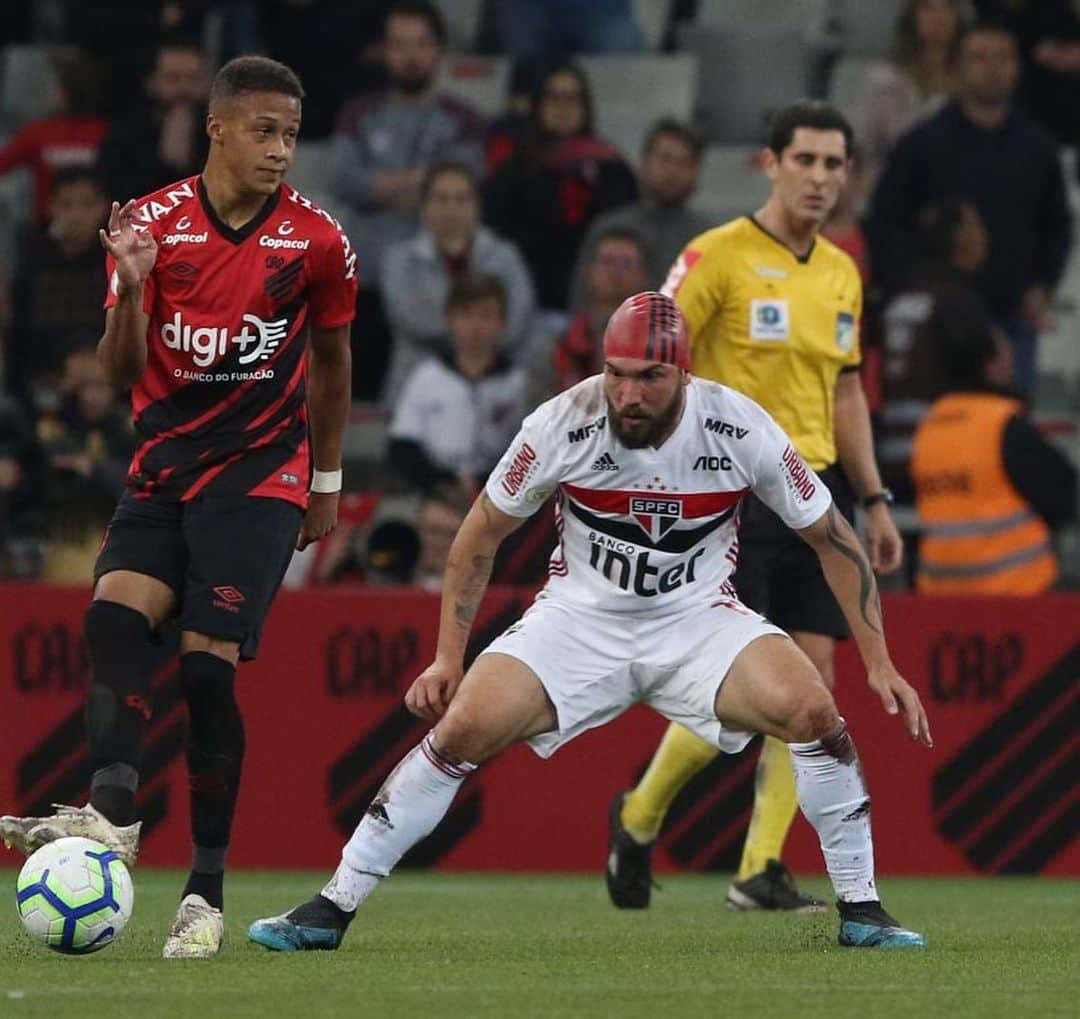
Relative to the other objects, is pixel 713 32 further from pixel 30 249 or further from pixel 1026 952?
pixel 1026 952

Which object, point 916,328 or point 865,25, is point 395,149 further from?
point 865,25

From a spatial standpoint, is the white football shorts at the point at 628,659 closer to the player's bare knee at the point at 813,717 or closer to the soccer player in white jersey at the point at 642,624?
the soccer player in white jersey at the point at 642,624

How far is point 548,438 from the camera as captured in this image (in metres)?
7.34

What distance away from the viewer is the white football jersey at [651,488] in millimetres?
7359

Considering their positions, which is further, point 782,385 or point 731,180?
point 731,180

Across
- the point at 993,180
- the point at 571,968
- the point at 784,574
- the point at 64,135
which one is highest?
the point at 993,180

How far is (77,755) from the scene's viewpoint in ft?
37.0

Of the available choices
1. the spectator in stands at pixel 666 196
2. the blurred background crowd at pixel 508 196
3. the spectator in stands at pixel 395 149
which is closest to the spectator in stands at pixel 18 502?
the blurred background crowd at pixel 508 196

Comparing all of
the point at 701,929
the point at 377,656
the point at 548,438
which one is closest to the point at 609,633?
the point at 548,438

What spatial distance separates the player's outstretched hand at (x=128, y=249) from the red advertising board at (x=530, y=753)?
4.46 m

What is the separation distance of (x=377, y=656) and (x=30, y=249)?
3972mm

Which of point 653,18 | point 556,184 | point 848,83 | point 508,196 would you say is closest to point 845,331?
point 556,184

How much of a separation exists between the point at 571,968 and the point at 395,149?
826 cm

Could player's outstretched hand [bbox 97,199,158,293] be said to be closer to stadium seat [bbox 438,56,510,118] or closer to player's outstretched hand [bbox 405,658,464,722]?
player's outstretched hand [bbox 405,658,464,722]
